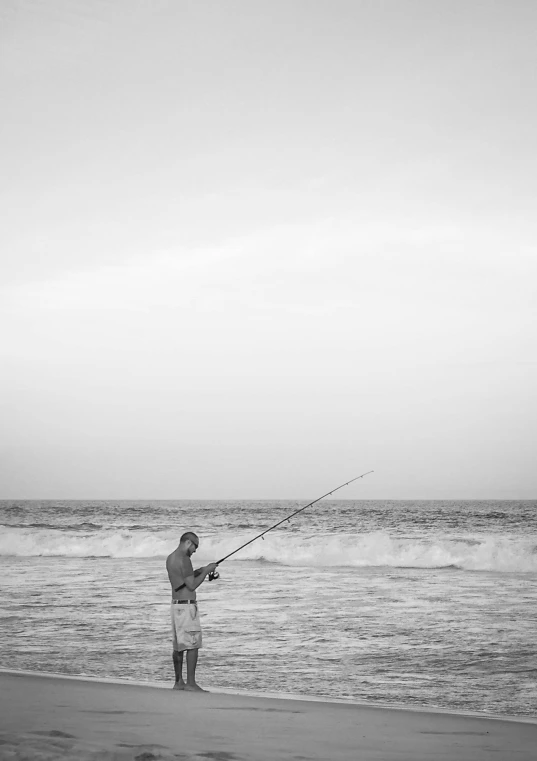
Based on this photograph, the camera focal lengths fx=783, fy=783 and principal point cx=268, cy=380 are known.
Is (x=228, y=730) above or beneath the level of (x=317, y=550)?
above

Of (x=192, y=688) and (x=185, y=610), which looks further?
(x=185, y=610)

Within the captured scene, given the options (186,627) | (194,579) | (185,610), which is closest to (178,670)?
(186,627)

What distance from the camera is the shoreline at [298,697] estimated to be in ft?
18.2

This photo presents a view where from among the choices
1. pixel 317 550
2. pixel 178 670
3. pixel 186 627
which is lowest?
pixel 317 550

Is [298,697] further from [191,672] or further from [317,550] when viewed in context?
[317,550]

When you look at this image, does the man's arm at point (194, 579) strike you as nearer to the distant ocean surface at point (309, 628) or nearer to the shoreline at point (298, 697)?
the shoreline at point (298, 697)

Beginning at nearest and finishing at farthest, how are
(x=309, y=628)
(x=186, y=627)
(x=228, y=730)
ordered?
(x=228, y=730) → (x=186, y=627) → (x=309, y=628)

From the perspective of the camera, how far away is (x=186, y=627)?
6395 millimetres

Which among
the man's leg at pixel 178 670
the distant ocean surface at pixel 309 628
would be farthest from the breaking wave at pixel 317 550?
the man's leg at pixel 178 670

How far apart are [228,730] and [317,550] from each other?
68.2 feet

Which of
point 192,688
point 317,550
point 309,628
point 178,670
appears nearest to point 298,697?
point 192,688

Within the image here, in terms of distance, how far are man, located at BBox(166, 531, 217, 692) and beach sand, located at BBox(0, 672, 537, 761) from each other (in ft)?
1.09

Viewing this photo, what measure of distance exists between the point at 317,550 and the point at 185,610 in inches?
762

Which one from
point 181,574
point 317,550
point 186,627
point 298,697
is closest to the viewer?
point 298,697
